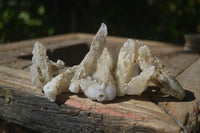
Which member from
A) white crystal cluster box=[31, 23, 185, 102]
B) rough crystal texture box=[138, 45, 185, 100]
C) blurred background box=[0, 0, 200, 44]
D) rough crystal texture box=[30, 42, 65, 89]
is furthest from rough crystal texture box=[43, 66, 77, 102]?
blurred background box=[0, 0, 200, 44]

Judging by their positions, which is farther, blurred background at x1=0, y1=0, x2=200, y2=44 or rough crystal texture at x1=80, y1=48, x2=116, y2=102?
blurred background at x1=0, y1=0, x2=200, y2=44

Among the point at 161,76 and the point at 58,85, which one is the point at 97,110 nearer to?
the point at 58,85

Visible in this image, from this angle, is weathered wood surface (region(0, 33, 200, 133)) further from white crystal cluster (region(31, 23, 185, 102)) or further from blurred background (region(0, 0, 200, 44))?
blurred background (region(0, 0, 200, 44))

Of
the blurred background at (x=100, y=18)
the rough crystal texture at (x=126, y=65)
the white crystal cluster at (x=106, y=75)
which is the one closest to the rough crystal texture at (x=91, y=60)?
the white crystal cluster at (x=106, y=75)

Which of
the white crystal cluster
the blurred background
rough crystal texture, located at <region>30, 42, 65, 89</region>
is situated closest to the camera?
the white crystal cluster

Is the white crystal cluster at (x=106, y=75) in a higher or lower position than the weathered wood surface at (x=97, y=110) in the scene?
higher

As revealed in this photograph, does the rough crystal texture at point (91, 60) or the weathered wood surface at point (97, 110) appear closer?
the weathered wood surface at point (97, 110)

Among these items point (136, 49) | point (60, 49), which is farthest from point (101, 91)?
point (60, 49)

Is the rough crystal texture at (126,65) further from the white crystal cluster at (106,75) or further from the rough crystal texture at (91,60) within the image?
the rough crystal texture at (91,60)
